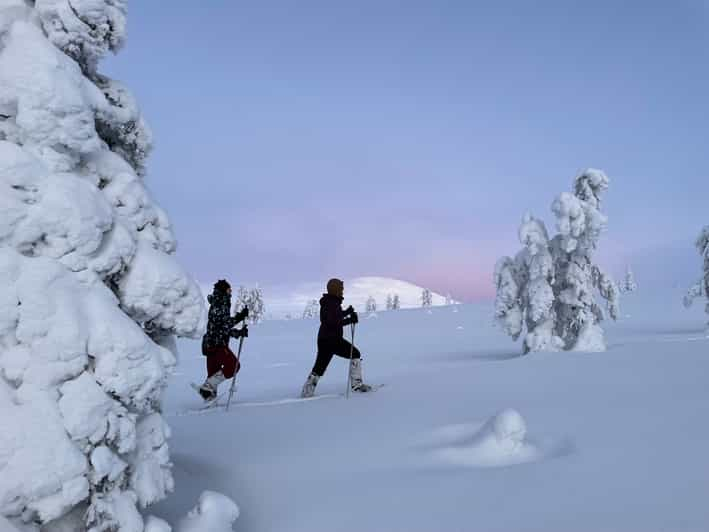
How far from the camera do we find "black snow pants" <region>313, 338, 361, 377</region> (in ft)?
33.0

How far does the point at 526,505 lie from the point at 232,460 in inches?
127

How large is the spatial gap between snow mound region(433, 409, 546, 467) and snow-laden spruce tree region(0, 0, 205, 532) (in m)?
2.99

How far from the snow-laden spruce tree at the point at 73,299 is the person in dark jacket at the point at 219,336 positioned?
18.8ft

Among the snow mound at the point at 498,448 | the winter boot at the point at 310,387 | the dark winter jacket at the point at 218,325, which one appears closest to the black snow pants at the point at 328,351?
the winter boot at the point at 310,387

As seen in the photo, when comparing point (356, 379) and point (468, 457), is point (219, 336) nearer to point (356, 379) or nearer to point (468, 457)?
point (356, 379)

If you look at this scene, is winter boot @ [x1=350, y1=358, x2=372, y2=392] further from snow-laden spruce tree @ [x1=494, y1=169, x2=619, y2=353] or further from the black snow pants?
snow-laden spruce tree @ [x1=494, y1=169, x2=619, y2=353]

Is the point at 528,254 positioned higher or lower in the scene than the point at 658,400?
higher

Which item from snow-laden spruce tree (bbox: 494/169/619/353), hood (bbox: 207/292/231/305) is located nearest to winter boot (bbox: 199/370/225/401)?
hood (bbox: 207/292/231/305)

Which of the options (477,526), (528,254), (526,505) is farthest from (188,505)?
(528,254)

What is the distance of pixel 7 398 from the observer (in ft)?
9.74

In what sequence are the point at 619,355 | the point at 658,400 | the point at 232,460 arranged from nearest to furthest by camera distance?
the point at 232,460 < the point at 658,400 < the point at 619,355

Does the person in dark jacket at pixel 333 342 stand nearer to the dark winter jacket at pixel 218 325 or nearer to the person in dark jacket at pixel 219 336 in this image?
the person in dark jacket at pixel 219 336

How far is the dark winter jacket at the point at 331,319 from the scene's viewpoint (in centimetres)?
1027

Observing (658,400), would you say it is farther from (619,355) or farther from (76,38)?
(76,38)
